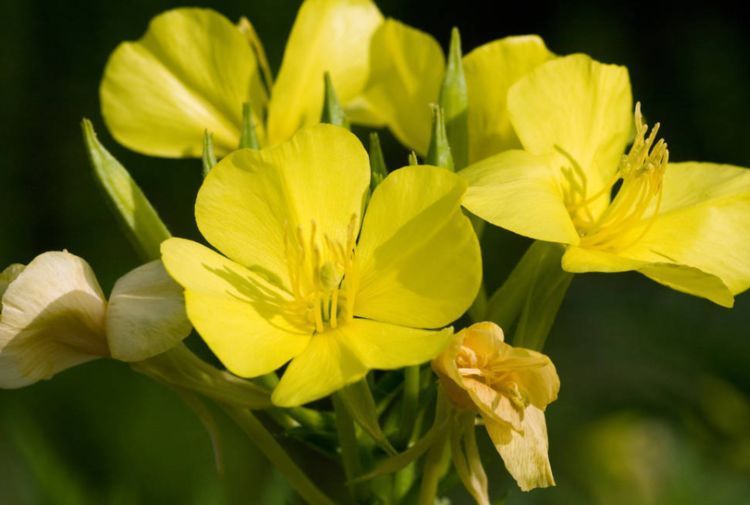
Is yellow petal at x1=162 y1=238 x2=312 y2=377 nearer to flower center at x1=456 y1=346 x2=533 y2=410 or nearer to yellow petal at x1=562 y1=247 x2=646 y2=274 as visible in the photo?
flower center at x1=456 y1=346 x2=533 y2=410

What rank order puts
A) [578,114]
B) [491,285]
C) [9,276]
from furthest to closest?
[491,285], [578,114], [9,276]

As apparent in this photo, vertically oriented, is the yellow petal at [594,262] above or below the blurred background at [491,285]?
above

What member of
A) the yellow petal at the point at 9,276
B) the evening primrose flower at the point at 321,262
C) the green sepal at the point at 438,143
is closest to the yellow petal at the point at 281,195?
the evening primrose flower at the point at 321,262

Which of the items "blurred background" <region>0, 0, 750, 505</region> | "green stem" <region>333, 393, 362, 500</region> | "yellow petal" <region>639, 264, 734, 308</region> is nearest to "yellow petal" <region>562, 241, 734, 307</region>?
"yellow petal" <region>639, 264, 734, 308</region>

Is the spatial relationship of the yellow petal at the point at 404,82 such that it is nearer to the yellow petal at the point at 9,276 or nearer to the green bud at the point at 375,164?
the green bud at the point at 375,164

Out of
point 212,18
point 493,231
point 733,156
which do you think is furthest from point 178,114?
point 733,156

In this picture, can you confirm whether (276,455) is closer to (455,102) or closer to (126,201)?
(126,201)

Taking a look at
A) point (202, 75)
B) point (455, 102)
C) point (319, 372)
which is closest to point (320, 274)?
point (319, 372)
